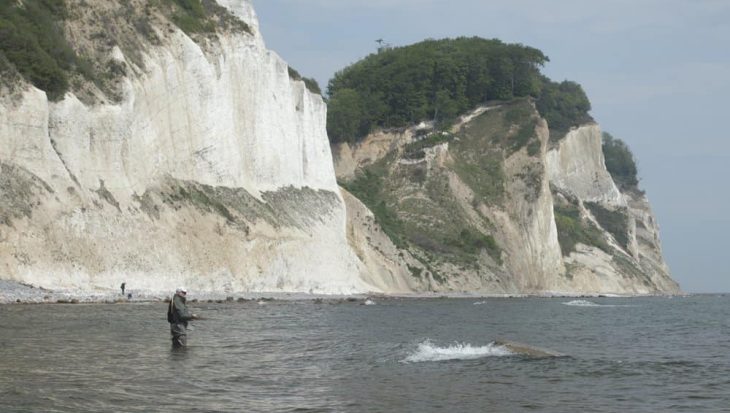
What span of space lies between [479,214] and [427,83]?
18.0 meters

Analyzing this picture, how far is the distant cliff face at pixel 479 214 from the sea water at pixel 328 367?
135 ft

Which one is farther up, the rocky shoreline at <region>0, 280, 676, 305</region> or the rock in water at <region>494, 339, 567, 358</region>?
the rocky shoreline at <region>0, 280, 676, 305</region>

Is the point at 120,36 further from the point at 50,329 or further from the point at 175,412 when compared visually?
the point at 175,412

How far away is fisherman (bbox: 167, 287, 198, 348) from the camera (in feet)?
70.8

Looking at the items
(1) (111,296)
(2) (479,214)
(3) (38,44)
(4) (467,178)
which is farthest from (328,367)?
(4) (467,178)

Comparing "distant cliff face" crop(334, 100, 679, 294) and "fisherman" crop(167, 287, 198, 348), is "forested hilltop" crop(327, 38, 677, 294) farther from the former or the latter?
"fisherman" crop(167, 287, 198, 348)

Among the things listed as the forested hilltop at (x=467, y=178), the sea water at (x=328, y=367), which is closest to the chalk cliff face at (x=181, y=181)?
the sea water at (x=328, y=367)

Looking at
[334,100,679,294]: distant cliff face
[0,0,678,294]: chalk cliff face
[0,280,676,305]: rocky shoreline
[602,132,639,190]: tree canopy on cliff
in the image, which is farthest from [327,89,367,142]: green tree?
[602,132,639,190]: tree canopy on cliff

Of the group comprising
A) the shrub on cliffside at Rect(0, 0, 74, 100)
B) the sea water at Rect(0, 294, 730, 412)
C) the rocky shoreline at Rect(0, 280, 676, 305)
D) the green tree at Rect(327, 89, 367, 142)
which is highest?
the green tree at Rect(327, 89, 367, 142)

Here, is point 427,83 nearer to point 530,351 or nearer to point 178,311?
point 530,351

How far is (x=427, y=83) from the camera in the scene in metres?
102

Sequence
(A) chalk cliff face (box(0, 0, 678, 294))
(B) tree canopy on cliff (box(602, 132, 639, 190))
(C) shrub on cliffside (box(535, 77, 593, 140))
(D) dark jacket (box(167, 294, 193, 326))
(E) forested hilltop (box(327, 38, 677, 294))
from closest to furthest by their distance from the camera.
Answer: (D) dark jacket (box(167, 294, 193, 326)) < (A) chalk cliff face (box(0, 0, 678, 294)) < (E) forested hilltop (box(327, 38, 677, 294)) < (C) shrub on cliffside (box(535, 77, 593, 140)) < (B) tree canopy on cliff (box(602, 132, 639, 190))

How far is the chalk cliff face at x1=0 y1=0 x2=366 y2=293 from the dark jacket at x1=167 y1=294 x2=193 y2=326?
18.4 metres

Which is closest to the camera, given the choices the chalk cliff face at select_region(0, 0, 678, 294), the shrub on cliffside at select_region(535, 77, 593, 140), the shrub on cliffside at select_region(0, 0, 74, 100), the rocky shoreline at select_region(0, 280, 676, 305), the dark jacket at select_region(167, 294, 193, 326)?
the dark jacket at select_region(167, 294, 193, 326)
